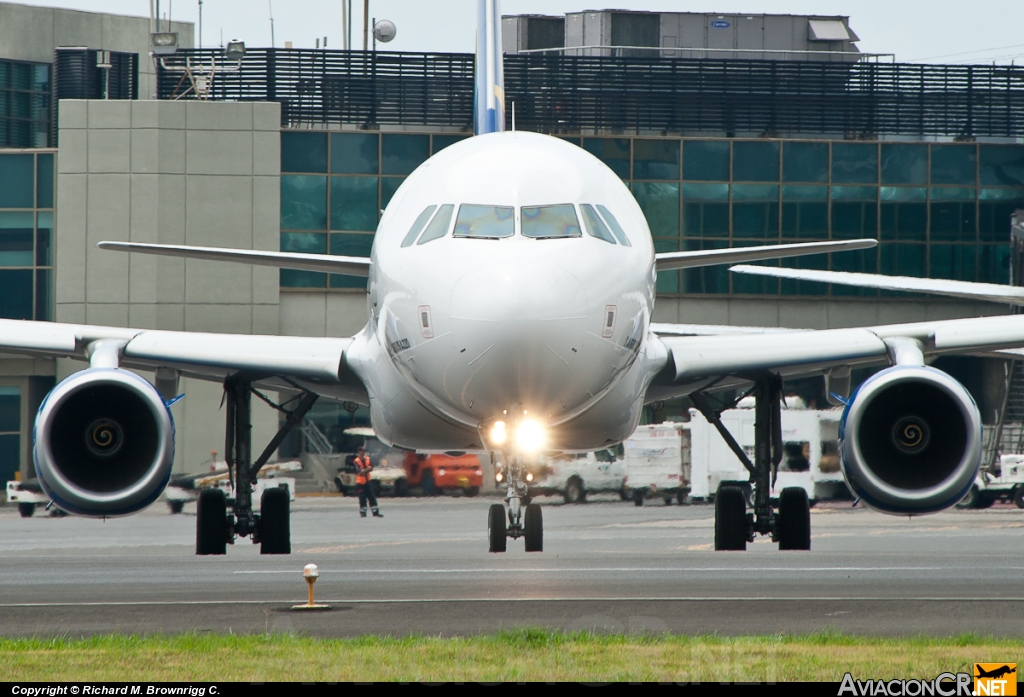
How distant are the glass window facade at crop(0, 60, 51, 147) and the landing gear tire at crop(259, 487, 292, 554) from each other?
43.1 meters

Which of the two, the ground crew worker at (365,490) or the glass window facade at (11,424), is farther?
the glass window facade at (11,424)

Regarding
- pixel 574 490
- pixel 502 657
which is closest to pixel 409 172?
pixel 574 490

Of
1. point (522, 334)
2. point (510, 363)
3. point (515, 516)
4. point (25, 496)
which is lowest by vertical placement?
point (25, 496)

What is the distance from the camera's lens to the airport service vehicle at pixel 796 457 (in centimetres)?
3956

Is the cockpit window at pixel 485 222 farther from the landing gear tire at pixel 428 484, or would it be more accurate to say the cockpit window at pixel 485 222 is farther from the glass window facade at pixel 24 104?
the glass window facade at pixel 24 104

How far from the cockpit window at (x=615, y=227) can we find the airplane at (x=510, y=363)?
0.7 inches

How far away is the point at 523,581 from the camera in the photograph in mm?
17391

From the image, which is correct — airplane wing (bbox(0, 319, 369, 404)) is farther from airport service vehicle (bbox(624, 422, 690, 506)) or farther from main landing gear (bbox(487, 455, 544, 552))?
airport service vehicle (bbox(624, 422, 690, 506))

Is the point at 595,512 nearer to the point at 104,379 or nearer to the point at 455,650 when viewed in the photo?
the point at 104,379

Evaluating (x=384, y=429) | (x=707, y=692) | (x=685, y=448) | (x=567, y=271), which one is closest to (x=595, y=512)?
(x=685, y=448)

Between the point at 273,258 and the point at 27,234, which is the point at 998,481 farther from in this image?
the point at 27,234

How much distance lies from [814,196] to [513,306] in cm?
4012

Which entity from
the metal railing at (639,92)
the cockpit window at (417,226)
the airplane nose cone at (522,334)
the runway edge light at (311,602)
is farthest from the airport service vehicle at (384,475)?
the airplane nose cone at (522,334)

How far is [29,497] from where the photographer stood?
3706 cm
